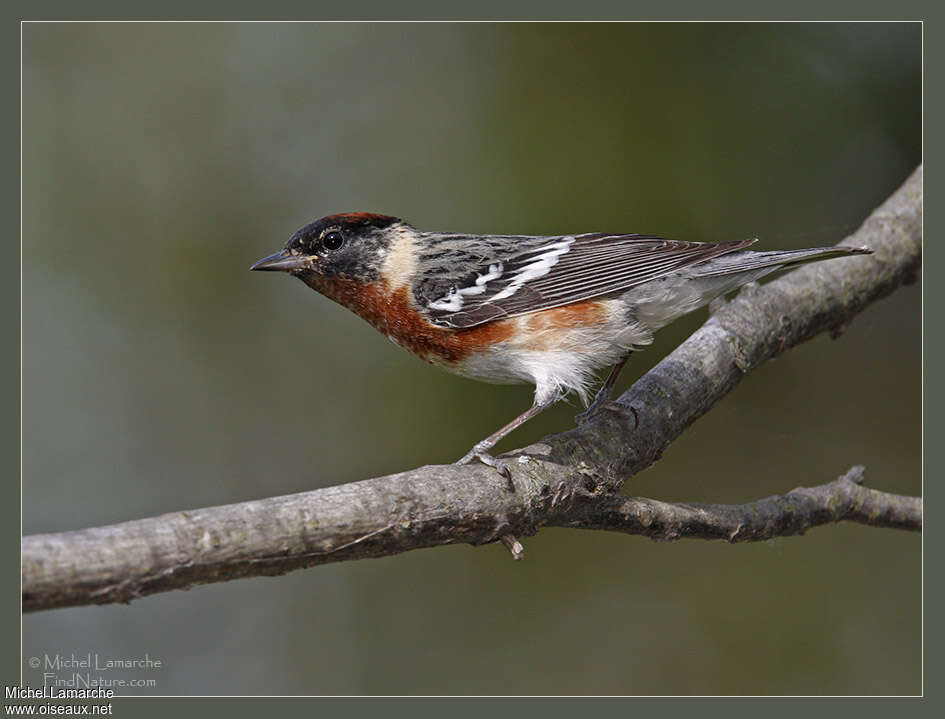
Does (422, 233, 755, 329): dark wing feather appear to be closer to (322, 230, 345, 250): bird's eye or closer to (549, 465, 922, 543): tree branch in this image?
(322, 230, 345, 250): bird's eye

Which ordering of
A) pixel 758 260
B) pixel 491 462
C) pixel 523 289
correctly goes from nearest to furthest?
pixel 491 462
pixel 758 260
pixel 523 289

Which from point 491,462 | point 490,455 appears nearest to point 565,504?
point 491,462

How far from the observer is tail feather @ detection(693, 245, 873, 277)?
177 inches

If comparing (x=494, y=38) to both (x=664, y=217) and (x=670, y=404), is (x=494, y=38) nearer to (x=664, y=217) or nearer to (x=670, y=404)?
(x=664, y=217)

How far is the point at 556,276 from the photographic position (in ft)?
16.9

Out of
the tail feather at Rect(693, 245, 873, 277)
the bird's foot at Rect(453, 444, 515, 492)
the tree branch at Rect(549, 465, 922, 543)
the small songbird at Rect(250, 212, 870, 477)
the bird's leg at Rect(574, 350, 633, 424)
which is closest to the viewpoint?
the bird's foot at Rect(453, 444, 515, 492)

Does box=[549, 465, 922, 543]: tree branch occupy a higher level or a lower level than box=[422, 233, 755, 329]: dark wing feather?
lower

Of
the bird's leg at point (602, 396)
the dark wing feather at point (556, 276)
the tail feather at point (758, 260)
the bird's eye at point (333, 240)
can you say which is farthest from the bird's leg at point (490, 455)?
the bird's eye at point (333, 240)

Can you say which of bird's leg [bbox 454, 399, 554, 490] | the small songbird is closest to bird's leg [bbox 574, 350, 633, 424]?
the small songbird

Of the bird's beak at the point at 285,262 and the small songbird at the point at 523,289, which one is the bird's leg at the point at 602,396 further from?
the bird's beak at the point at 285,262

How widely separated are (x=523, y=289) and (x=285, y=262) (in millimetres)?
1474

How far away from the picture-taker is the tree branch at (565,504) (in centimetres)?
279

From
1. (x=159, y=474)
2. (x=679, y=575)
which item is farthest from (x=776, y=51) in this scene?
(x=159, y=474)

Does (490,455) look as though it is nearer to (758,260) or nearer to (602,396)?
(602,396)
